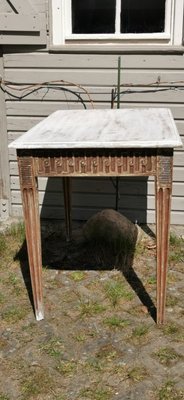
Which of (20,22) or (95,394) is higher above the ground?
(20,22)

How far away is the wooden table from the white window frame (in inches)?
57.1

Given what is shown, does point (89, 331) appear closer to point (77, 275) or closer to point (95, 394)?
point (95, 394)

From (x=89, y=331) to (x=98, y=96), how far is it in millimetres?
2180

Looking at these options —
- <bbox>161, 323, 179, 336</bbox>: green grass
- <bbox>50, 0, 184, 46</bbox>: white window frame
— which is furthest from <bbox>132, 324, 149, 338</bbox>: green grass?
<bbox>50, 0, 184, 46</bbox>: white window frame

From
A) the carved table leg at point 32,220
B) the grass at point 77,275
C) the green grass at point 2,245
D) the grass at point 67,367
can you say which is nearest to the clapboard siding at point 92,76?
the green grass at point 2,245

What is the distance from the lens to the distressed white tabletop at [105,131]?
2.50m

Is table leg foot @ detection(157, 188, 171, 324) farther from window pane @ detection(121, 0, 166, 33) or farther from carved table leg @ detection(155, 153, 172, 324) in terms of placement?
window pane @ detection(121, 0, 166, 33)

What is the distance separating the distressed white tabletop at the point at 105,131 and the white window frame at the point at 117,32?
0.86 m

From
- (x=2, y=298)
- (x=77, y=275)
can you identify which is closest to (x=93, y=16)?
(x=77, y=275)

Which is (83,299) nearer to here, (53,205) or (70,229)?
(70,229)

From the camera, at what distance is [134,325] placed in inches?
117

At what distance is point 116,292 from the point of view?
10.8 ft

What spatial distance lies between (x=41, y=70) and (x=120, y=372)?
8.97 ft

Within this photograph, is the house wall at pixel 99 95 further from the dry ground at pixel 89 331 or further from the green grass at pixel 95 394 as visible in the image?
the green grass at pixel 95 394
